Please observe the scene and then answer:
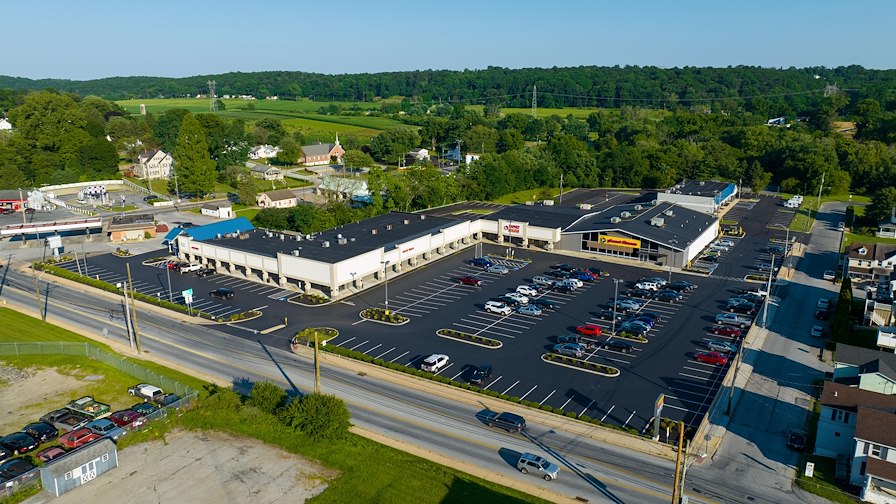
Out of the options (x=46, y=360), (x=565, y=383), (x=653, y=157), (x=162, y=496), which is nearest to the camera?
(x=162, y=496)

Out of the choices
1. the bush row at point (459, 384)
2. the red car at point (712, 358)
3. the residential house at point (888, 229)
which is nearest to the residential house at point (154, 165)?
the bush row at point (459, 384)

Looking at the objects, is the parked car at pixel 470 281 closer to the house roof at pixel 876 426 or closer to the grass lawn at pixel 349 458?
the grass lawn at pixel 349 458

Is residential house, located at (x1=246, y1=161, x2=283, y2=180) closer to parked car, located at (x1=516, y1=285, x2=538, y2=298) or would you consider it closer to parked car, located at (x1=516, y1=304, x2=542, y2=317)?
parked car, located at (x1=516, y1=285, x2=538, y2=298)

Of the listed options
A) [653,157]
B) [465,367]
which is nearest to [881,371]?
[465,367]

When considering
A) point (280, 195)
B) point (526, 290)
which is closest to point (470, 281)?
point (526, 290)

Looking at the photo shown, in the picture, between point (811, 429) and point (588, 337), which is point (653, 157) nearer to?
point (588, 337)

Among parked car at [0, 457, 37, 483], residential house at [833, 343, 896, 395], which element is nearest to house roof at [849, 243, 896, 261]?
residential house at [833, 343, 896, 395]
